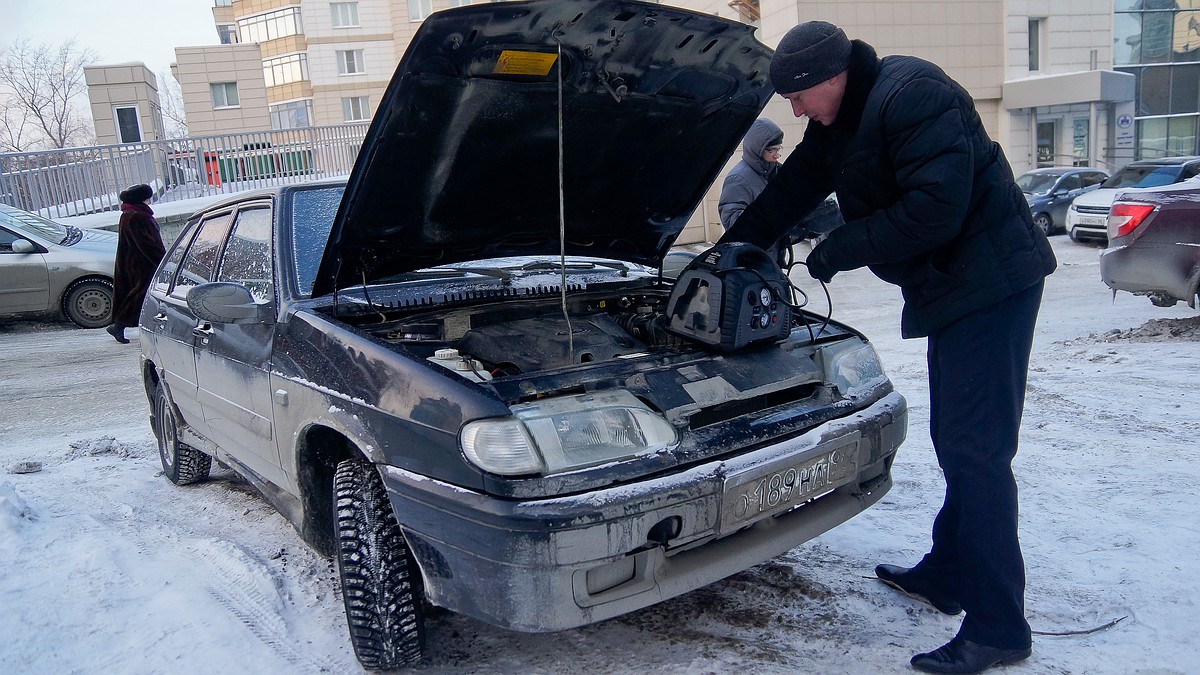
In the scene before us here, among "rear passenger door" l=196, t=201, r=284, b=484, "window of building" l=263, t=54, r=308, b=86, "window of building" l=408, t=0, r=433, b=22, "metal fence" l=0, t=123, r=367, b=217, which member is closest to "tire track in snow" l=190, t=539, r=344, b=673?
"rear passenger door" l=196, t=201, r=284, b=484

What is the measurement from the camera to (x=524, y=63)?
2.75 m

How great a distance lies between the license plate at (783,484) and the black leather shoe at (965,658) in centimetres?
56

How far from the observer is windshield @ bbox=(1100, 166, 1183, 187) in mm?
13680

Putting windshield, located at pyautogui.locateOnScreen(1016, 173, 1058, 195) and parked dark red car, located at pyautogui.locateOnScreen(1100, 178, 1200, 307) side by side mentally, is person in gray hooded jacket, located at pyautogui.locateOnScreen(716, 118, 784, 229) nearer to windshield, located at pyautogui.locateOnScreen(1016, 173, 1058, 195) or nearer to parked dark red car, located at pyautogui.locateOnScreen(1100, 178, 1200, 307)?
parked dark red car, located at pyautogui.locateOnScreen(1100, 178, 1200, 307)

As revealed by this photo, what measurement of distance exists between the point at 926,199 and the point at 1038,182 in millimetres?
16919

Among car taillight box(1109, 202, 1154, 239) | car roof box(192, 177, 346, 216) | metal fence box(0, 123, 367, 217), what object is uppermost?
metal fence box(0, 123, 367, 217)

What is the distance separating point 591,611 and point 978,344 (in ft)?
4.49

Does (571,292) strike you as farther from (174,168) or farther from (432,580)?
(174,168)

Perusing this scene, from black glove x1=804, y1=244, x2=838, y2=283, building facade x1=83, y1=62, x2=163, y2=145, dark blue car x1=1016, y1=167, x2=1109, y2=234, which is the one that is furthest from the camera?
building facade x1=83, y1=62, x2=163, y2=145

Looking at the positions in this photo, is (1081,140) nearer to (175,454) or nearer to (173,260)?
(173,260)

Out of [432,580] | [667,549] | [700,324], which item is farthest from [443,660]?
[700,324]

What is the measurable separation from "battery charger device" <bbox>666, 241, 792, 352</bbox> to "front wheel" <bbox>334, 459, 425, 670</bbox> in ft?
4.05

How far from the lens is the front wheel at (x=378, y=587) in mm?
2414

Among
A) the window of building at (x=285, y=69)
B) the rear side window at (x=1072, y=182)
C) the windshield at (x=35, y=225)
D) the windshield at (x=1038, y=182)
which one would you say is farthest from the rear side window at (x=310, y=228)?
the window of building at (x=285, y=69)
